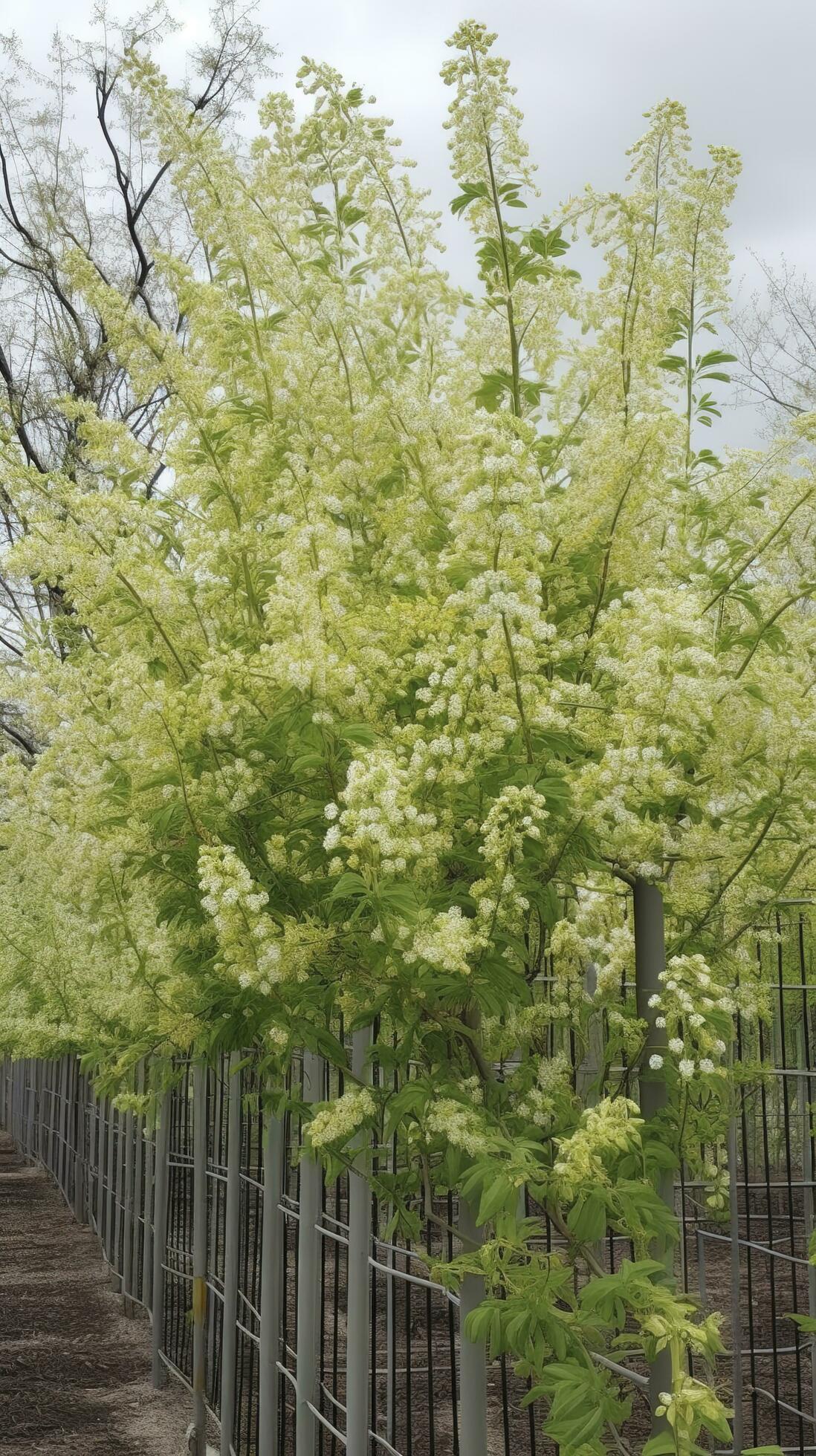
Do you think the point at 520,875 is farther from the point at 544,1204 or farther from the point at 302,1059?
the point at 302,1059

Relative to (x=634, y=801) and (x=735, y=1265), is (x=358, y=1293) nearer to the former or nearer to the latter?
(x=735, y=1265)

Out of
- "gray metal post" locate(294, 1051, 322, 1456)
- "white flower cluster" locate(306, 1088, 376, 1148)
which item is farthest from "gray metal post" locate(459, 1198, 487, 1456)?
"gray metal post" locate(294, 1051, 322, 1456)

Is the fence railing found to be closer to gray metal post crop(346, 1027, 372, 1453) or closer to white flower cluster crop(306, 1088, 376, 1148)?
gray metal post crop(346, 1027, 372, 1453)

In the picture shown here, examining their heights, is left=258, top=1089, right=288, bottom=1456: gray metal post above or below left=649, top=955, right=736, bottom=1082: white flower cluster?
below

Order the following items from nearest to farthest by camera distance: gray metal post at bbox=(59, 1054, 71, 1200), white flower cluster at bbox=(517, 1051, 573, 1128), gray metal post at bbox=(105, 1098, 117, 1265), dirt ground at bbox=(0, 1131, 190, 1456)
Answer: white flower cluster at bbox=(517, 1051, 573, 1128) < dirt ground at bbox=(0, 1131, 190, 1456) < gray metal post at bbox=(105, 1098, 117, 1265) < gray metal post at bbox=(59, 1054, 71, 1200)

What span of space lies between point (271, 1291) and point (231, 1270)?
4.02 ft

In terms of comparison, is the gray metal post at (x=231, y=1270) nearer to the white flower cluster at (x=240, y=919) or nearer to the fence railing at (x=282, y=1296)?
the fence railing at (x=282, y=1296)

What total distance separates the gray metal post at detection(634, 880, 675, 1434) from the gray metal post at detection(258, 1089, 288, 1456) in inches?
130

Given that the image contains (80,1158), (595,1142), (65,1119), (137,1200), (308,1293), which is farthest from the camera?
(65,1119)

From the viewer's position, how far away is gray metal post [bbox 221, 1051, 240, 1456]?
7664 millimetres

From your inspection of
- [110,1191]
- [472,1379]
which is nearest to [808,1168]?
[472,1379]

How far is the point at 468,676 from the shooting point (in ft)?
9.93

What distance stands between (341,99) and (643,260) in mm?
1010

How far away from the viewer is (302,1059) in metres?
6.02
